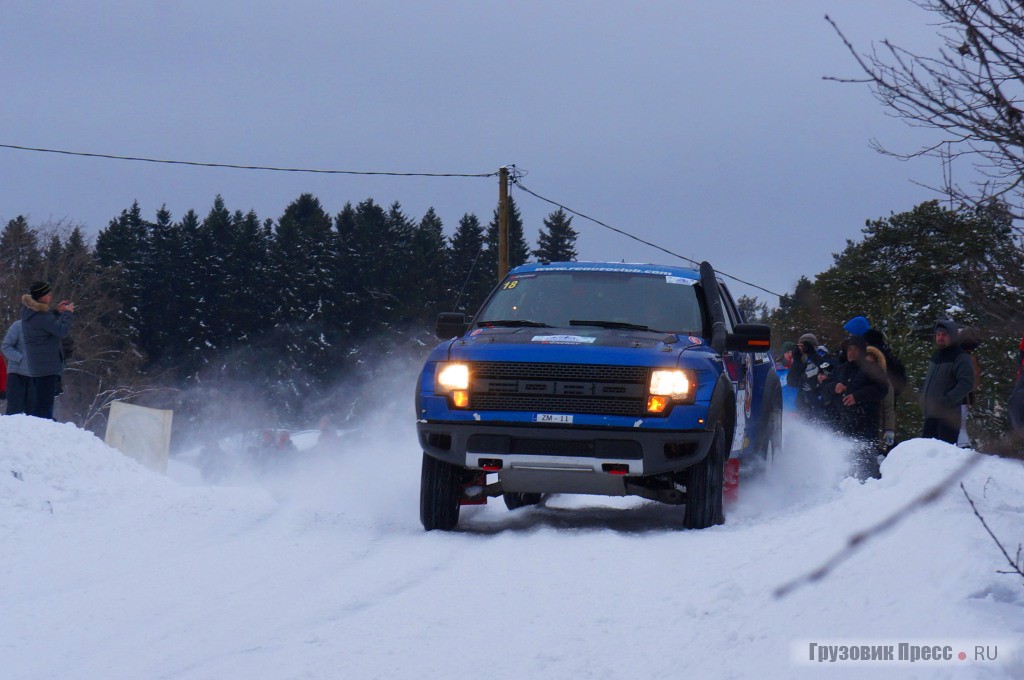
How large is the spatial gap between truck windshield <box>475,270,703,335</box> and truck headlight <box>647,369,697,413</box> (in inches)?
34.6

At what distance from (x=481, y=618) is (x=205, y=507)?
12.0 ft

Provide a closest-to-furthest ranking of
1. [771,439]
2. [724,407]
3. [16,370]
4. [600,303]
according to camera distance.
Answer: [724,407] → [600,303] → [771,439] → [16,370]

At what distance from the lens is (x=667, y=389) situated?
7.13 metres

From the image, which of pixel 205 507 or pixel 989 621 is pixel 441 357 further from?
pixel 989 621

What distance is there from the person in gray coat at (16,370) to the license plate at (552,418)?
5943 millimetres

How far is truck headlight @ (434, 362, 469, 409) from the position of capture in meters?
7.40

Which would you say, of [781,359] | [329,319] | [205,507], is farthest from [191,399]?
[205,507]

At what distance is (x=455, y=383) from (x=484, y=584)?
191cm

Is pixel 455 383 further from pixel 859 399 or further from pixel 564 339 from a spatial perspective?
pixel 859 399

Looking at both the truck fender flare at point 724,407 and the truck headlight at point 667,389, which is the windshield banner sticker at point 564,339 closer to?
the truck headlight at point 667,389

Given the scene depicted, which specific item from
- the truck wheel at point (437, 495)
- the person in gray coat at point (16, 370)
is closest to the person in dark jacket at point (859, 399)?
the truck wheel at point (437, 495)

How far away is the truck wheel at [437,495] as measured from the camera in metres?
→ 7.60

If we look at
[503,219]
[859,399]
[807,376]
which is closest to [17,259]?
[503,219]

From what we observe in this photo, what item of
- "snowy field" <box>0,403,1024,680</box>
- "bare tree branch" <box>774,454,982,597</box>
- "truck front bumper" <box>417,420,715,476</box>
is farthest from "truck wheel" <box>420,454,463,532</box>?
"bare tree branch" <box>774,454,982,597</box>
